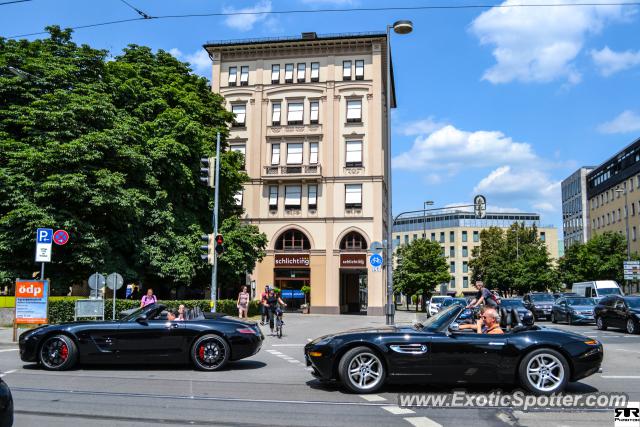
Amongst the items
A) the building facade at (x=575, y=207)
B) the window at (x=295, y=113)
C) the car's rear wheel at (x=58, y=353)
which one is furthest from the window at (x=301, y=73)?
the building facade at (x=575, y=207)

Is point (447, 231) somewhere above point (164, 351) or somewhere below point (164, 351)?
above

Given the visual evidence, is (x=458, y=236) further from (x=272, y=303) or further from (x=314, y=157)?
(x=272, y=303)

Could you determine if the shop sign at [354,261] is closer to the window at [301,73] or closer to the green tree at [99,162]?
the window at [301,73]

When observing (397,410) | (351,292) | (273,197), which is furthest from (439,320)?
(351,292)

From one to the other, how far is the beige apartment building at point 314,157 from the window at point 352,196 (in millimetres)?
80

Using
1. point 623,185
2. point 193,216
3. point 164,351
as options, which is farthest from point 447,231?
point 164,351

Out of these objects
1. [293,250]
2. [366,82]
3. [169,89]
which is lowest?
[293,250]

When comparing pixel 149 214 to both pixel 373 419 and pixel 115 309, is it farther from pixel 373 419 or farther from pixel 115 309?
pixel 373 419

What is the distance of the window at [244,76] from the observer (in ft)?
163

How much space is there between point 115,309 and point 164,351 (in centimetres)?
1407

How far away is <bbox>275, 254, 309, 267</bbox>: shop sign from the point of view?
153ft

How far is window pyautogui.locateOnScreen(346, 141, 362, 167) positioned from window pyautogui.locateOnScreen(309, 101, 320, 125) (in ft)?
11.1

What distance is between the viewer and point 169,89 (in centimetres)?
3145

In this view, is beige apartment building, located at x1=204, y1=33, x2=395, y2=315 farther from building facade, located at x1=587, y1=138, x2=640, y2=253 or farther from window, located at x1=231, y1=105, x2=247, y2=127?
building facade, located at x1=587, y1=138, x2=640, y2=253
